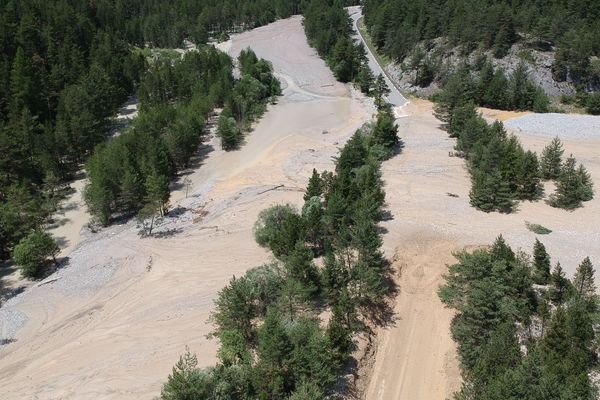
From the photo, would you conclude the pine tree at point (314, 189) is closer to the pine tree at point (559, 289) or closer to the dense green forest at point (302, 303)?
the dense green forest at point (302, 303)

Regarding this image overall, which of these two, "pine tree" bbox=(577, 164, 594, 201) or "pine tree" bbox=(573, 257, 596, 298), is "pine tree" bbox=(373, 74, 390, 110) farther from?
"pine tree" bbox=(573, 257, 596, 298)

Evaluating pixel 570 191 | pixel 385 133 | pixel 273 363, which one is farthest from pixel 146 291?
pixel 570 191

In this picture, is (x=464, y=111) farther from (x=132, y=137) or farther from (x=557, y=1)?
(x=557, y=1)

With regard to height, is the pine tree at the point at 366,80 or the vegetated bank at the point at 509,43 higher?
the vegetated bank at the point at 509,43

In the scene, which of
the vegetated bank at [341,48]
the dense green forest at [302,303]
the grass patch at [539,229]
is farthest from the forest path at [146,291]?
the vegetated bank at [341,48]

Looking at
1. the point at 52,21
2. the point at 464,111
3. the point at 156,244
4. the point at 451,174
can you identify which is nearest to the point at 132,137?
the point at 156,244

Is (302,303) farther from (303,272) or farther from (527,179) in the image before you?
(527,179)

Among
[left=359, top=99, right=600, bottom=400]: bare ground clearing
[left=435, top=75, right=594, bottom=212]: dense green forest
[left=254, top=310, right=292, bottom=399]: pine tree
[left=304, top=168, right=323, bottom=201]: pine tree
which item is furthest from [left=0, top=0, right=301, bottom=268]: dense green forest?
[left=435, top=75, right=594, bottom=212]: dense green forest
